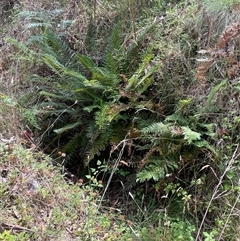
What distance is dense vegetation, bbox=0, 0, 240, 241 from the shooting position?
2791mm

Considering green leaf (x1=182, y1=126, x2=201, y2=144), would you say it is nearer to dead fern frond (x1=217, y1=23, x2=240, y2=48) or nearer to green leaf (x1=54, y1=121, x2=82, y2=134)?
dead fern frond (x1=217, y1=23, x2=240, y2=48)

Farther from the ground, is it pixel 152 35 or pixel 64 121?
pixel 152 35

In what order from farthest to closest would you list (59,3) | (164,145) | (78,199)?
(59,3), (164,145), (78,199)

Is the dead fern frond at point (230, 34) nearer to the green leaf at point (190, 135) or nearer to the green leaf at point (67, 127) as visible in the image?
the green leaf at point (190, 135)

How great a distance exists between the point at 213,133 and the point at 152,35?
122 cm

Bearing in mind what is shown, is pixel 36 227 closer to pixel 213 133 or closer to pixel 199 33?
pixel 213 133

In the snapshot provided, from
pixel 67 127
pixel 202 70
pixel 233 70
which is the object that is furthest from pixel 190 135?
pixel 67 127

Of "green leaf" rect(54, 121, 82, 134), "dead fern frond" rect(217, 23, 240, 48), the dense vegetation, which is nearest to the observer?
the dense vegetation

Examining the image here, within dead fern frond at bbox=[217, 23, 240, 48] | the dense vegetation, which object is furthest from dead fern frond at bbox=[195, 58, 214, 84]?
dead fern frond at bbox=[217, 23, 240, 48]

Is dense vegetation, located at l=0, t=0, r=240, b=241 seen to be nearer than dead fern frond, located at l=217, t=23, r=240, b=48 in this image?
Yes

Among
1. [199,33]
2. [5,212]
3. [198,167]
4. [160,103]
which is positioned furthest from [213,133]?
[5,212]

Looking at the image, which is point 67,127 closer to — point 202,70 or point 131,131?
point 131,131

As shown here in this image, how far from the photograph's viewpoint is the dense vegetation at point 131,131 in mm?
2791

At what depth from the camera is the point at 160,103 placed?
11.3ft
